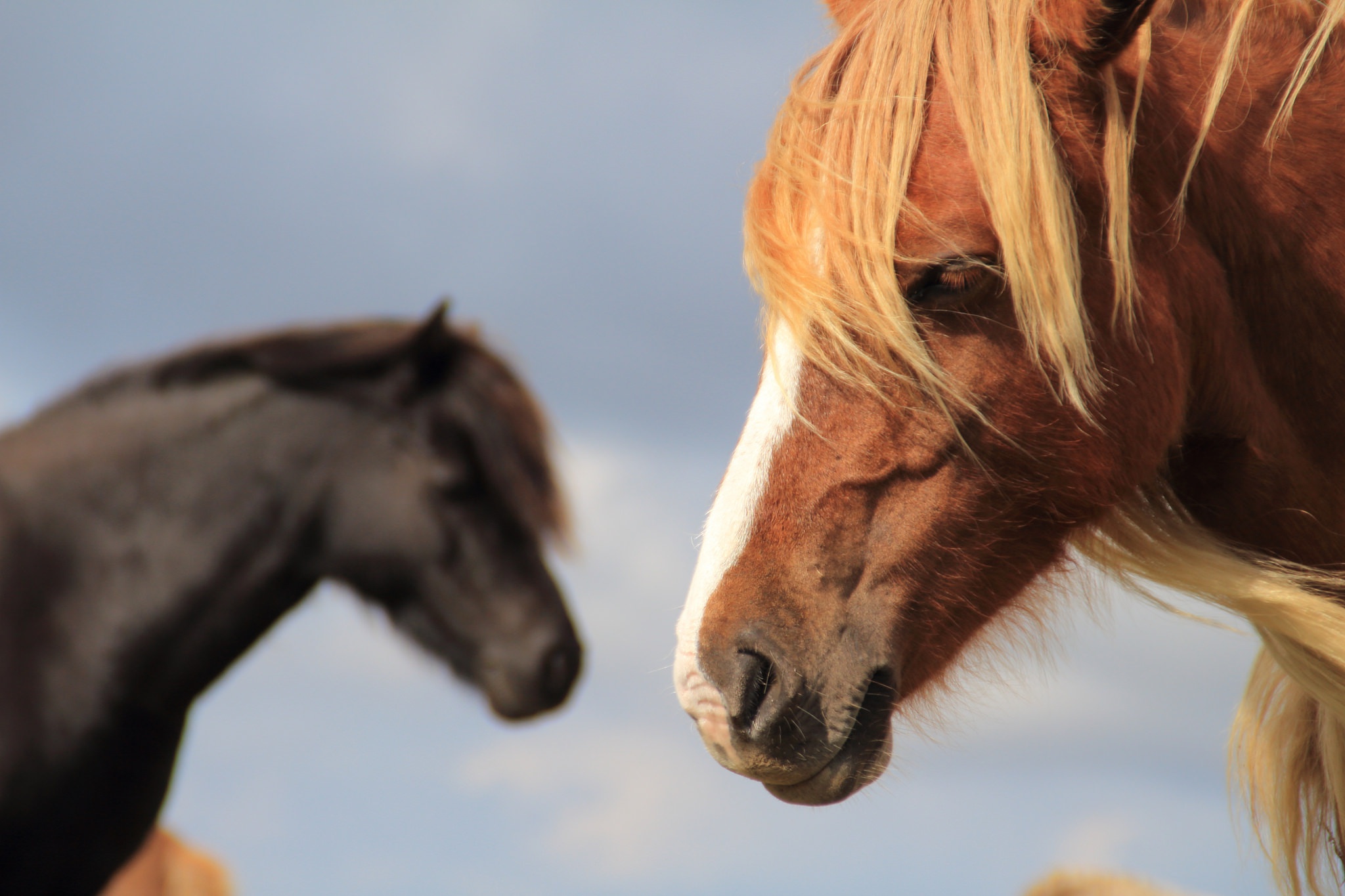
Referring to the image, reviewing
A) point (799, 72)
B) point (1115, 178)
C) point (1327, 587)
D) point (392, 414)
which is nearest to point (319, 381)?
point (392, 414)

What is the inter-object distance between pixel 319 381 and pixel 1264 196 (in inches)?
75.1

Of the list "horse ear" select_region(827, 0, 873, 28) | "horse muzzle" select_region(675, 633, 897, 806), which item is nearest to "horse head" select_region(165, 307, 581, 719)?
"horse ear" select_region(827, 0, 873, 28)

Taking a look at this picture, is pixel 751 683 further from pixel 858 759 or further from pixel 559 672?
pixel 559 672

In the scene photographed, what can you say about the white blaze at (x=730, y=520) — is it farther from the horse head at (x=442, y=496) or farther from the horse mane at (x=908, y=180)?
the horse head at (x=442, y=496)

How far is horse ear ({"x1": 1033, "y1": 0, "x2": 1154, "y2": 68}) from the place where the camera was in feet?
3.75

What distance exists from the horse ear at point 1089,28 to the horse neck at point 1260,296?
80 mm

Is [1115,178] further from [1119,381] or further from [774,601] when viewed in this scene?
[774,601]

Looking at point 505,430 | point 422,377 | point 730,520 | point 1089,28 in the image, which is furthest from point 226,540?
point 1089,28

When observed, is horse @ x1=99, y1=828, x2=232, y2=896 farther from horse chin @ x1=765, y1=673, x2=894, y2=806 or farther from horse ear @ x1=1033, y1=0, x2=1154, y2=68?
horse ear @ x1=1033, y1=0, x2=1154, y2=68

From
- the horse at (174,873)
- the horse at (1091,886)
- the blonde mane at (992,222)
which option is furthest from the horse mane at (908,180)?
the horse at (1091,886)

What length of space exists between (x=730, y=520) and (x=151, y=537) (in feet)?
4.72

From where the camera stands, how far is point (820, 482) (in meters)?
1.10

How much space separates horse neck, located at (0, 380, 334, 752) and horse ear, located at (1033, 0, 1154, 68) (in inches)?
68.0

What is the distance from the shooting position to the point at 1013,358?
112 centimetres
